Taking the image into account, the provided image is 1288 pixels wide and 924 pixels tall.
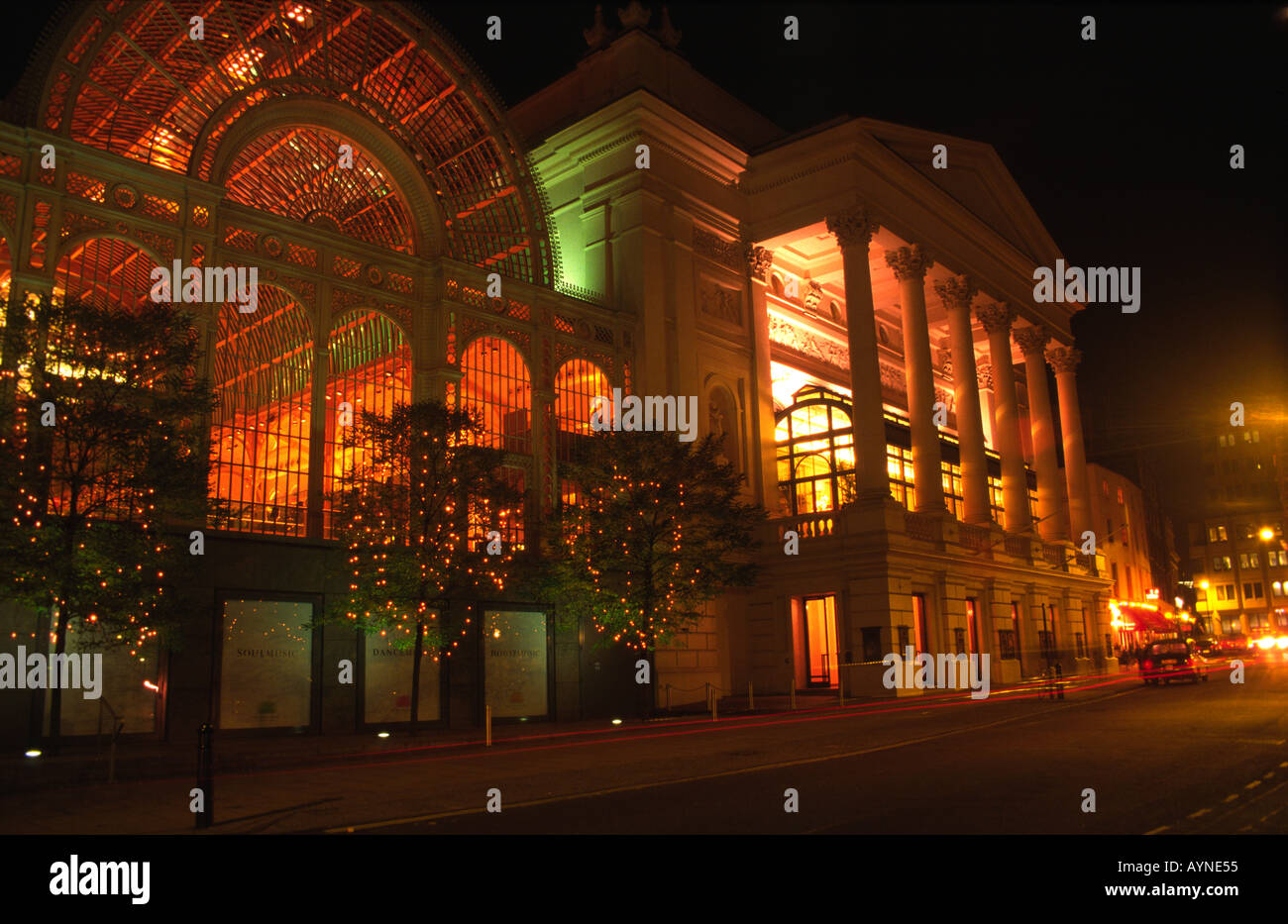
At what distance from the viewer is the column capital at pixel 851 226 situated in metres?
41.7

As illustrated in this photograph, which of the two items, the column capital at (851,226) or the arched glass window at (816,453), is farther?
the arched glass window at (816,453)

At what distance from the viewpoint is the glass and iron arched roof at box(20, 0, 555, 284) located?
25.8 m

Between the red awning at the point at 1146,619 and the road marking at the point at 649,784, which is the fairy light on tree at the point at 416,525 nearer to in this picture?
the road marking at the point at 649,784

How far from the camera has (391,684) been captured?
27.8m

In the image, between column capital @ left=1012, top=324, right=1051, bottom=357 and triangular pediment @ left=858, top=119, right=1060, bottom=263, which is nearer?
triangular pediment @ left=858, top=119, right=1060, bottom=263

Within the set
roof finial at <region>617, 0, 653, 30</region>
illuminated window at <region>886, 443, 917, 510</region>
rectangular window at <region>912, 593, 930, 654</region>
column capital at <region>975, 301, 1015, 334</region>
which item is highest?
roof finial at <region>617, 0, 653, 30</region>

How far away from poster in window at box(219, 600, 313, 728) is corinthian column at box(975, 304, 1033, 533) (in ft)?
121

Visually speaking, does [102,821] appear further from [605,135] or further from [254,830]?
[605,135]

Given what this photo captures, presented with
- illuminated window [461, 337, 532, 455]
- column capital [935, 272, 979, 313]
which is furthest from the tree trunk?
column capital [935, 272, 979, 313]

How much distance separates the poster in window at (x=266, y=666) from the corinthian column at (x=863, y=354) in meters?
22.1

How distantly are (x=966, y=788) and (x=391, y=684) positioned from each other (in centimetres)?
1892

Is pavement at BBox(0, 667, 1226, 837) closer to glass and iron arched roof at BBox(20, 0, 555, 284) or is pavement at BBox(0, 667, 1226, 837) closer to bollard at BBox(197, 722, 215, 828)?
bollard at BBox(197, 722, 215, 828)

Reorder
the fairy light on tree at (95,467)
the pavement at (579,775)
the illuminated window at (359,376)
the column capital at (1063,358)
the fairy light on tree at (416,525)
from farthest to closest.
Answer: the column capital at (1063,358)
the illuminated window at (359,376)
the fairy light on tree at (416,525)
the fairy light on tree at (95,467)
the pavement at (579,775)

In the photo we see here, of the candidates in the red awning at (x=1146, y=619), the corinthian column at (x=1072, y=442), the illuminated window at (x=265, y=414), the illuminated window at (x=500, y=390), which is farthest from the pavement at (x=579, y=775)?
the red awning at (x=1146, y=619)
